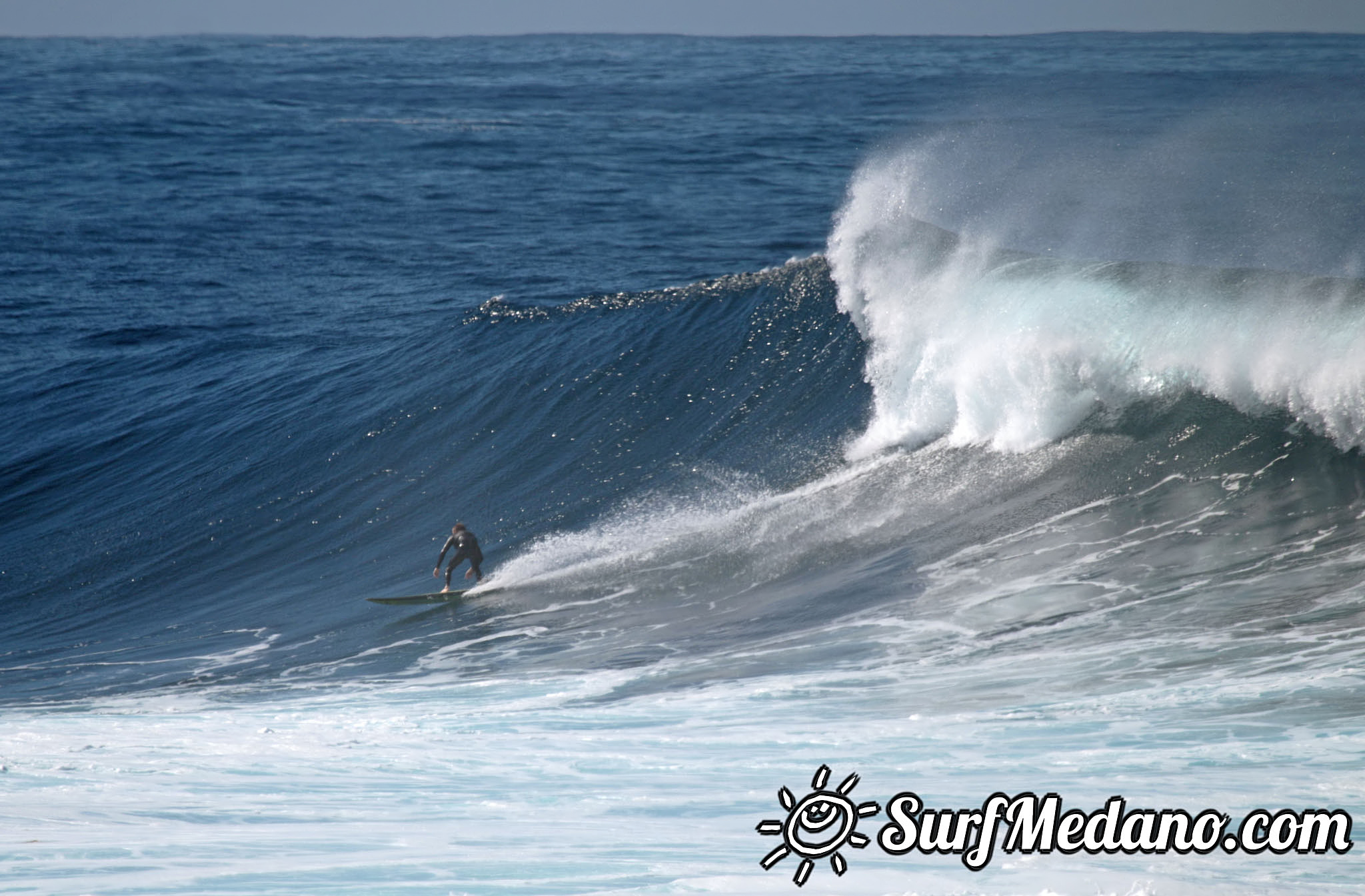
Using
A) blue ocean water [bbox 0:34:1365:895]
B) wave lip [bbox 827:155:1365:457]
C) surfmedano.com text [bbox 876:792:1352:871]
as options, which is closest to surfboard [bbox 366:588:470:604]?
blue ocean water [bbox 0:34:1365:895]

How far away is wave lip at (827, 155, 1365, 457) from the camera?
28.9 ft

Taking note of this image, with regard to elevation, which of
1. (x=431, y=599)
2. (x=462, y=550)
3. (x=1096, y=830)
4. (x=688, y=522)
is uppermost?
(x=688, y=522)

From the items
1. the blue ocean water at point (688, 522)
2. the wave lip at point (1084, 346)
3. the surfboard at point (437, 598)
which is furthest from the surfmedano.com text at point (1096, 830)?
the surfboard at point (437, 598)

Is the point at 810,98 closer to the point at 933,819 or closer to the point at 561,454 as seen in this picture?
the point at 561,454

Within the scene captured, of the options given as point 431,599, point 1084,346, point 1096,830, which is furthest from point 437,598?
point 1096,830

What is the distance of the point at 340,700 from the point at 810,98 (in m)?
36.2

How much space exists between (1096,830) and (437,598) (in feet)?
21.0

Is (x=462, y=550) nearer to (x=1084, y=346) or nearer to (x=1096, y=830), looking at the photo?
(x=1084, y=346)

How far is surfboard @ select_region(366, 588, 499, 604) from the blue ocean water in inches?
4.9

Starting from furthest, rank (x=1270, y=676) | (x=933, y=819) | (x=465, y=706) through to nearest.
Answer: (x=465, y=706) < (x=1270, y=676) < (x=933, y=819)

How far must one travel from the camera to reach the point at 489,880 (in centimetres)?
454

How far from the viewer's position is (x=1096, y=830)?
4477 millimetres

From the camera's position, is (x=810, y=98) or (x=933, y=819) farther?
(x=810, y=98)

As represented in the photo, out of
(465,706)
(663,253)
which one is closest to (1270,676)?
(465,706)
